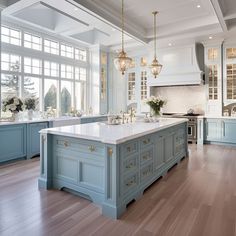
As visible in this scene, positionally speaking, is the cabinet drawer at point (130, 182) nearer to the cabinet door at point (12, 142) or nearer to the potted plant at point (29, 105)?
the cabinet door at point (12, 142)

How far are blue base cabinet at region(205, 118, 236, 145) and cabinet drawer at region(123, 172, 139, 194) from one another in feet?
15.0

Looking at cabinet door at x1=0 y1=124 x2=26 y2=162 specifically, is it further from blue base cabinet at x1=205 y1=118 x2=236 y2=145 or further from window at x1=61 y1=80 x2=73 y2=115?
blue base cabinet at x1=205 y1=118 x2=236 y2=145

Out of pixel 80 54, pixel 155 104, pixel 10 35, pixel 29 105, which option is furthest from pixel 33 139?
pixel 80 54

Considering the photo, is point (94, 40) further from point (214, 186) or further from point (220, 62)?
point (214, 186)

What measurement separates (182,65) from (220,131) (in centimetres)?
237

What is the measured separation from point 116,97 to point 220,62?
3794 mm

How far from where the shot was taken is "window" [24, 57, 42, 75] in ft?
19.0

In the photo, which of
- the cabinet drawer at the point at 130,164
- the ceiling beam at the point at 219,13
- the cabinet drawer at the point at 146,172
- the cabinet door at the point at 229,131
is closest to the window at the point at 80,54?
the ceiling beam at the point at 219,13

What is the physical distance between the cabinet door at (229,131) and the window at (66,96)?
4.90 meters

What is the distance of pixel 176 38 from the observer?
635 cm

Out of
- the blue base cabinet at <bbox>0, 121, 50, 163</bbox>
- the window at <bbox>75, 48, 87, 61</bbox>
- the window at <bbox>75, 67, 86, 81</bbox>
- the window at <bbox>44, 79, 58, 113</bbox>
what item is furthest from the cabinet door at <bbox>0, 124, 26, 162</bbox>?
the window at <bbox>75, 48, 87, 61</bbox>

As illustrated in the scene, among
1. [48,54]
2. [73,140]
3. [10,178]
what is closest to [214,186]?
[73,140]

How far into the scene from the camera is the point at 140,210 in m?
2.61

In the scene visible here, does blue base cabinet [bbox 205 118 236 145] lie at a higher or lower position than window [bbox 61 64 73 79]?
lower
